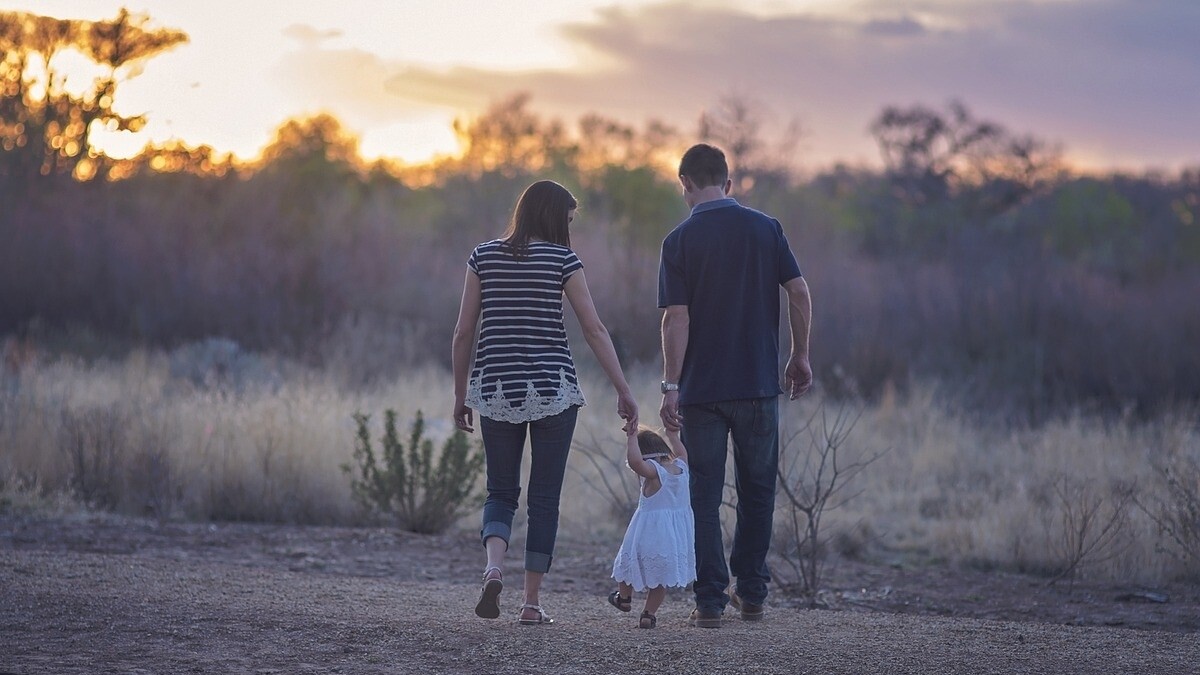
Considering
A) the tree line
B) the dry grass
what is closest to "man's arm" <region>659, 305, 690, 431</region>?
the dry grass

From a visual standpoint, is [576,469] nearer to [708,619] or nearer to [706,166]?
[708,619]

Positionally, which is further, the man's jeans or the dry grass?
the dry grass

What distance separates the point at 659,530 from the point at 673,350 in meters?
0.76

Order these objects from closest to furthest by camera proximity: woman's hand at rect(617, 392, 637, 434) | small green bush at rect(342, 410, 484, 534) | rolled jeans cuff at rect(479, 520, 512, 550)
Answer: woman's hand at rect(617, 392, 637, 434)
rolled jeans cuff at rect(479, 520, 512, 550)
small green bush at rect(342, 410, 484, 534)

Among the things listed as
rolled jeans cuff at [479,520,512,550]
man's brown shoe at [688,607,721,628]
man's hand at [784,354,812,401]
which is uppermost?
man's hand at [784,354,812,401]

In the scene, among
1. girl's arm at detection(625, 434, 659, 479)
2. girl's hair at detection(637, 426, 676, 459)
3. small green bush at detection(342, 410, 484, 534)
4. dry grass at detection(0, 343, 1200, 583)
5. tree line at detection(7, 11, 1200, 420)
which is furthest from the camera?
tree line at detection(7, 11, 1200, 420)

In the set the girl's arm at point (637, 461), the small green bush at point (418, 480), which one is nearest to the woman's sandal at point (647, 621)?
the girl's arm at point (637, 461)

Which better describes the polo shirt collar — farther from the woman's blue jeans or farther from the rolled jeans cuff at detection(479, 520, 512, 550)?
the rolled jeans cuff at detection(479, 520, 512, 550)

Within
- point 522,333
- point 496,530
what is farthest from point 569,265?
point 496,530

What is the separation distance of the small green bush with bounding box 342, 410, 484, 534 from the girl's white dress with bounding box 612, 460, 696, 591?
3872 millimetres

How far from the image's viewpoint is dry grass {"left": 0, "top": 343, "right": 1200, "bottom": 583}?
32.4ft

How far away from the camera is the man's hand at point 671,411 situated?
573 centimetres

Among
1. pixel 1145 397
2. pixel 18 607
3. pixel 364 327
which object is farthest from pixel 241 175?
pixel 18 607

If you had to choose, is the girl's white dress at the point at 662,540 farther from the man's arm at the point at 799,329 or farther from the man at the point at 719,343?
the man's arm at the point at 799,329
